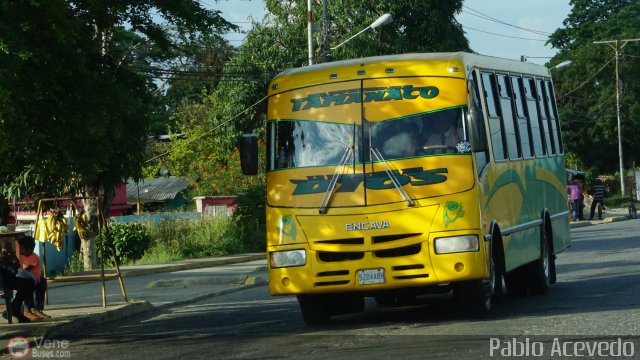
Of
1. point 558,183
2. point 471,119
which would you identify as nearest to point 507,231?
point 471,119

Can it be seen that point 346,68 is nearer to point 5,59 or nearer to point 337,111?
point 337,111

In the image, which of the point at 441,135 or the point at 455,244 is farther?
the point at 441,135

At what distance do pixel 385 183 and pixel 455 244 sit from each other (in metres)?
1.07

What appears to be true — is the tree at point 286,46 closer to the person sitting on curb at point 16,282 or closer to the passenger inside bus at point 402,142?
the person sitting on curb at point 16,282

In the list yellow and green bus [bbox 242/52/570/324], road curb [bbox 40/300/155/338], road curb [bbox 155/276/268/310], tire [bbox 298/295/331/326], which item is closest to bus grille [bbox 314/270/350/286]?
yellow and green bus [bbox 242/52/570/324]

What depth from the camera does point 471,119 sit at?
44.0 feet

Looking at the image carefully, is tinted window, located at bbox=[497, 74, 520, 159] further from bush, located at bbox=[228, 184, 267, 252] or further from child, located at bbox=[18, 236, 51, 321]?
bush, located at bbox=[228, 184, 267, 252]

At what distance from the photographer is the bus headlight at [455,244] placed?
1313cm

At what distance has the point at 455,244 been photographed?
13.1m

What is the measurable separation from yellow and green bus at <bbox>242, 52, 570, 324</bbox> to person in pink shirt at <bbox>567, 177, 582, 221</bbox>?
32.6 metres

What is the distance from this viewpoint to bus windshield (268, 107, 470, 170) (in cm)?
1360

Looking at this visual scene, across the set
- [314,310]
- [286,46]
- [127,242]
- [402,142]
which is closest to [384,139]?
[402,142]

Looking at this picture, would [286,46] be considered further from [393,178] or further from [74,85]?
[393,178]

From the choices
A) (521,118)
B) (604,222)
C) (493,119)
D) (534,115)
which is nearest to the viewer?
(493,119)
